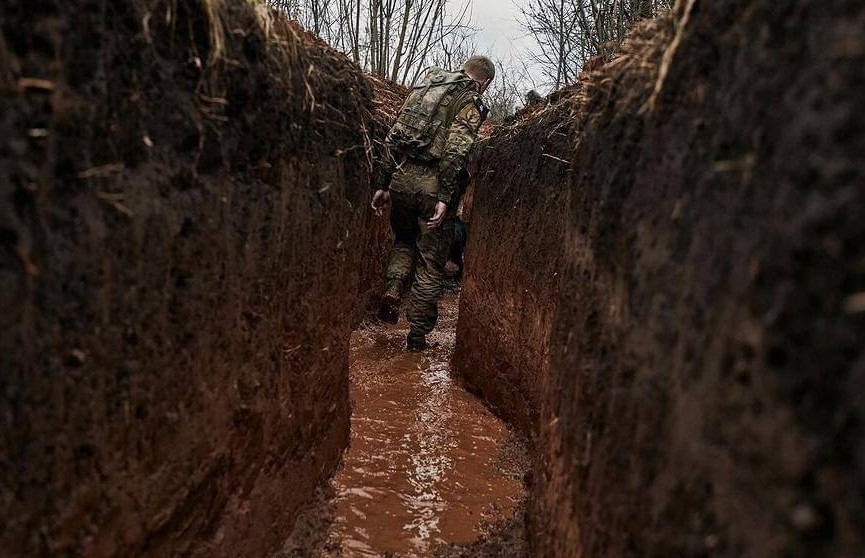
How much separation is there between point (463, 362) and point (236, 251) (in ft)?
9.84

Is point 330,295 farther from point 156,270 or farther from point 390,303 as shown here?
point 390,303

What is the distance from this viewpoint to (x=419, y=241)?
5.02 m

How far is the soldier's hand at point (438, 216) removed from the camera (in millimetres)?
→ 4699

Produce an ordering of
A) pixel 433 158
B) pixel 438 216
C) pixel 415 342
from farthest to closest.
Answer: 1. pixel 415 342
2. pixel 438 216
3. pixel 433 158

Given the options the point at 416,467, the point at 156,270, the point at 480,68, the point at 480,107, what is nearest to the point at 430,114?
the point at 480,107

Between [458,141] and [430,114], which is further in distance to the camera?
[458,141]

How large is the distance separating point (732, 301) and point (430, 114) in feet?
12.6

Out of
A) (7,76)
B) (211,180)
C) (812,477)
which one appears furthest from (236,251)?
(812,477)

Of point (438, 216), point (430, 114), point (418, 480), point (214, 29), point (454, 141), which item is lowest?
point (418, 480)

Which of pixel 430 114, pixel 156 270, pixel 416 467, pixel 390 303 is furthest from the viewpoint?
pixel 390 303

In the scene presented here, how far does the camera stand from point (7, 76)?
1.03 meters

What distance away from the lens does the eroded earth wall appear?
0.68m

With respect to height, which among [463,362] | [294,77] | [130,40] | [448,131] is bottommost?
[463,362]

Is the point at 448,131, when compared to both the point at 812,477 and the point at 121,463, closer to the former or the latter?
the point at 121,463
